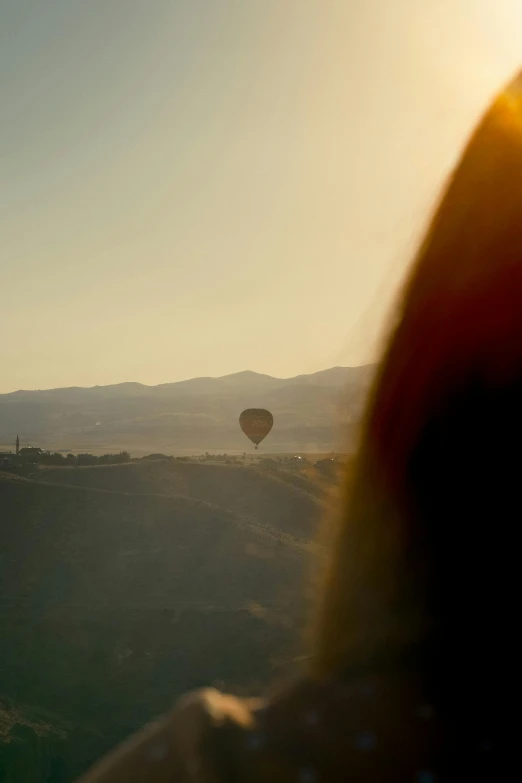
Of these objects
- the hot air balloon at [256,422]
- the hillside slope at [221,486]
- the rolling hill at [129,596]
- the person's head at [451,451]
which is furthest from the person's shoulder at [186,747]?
the hot air balloon at [256,422]

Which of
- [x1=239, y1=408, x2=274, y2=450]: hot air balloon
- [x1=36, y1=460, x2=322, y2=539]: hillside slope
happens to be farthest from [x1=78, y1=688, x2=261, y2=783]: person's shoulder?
[x1=239, y1=408, x2=274, y2=450]: hot air balloon

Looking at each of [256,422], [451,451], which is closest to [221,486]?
[256,422]

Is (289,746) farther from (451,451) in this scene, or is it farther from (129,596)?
(129,596)

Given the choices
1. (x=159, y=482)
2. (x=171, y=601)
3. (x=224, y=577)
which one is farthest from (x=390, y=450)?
(x=159, y=482)

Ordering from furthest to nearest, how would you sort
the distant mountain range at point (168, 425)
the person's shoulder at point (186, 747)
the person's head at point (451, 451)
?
the distant mountain range at point (168, 425) < the person's head at point (451, 451) < the person's shoulder at point (186, 747)

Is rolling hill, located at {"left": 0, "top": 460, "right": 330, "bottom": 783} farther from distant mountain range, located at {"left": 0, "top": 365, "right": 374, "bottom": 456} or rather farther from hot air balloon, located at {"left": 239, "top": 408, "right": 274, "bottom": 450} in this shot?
distant mountain range, located at {"left": 0, "top": 365, "right": 374, "bottom": 456}

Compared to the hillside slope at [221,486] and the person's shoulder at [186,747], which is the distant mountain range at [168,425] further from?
the person's shoulder at [186,747]

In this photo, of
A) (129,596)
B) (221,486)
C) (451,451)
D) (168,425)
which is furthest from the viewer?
(168,425)

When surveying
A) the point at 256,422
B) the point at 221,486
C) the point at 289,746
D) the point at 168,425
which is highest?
the point at 168,425
